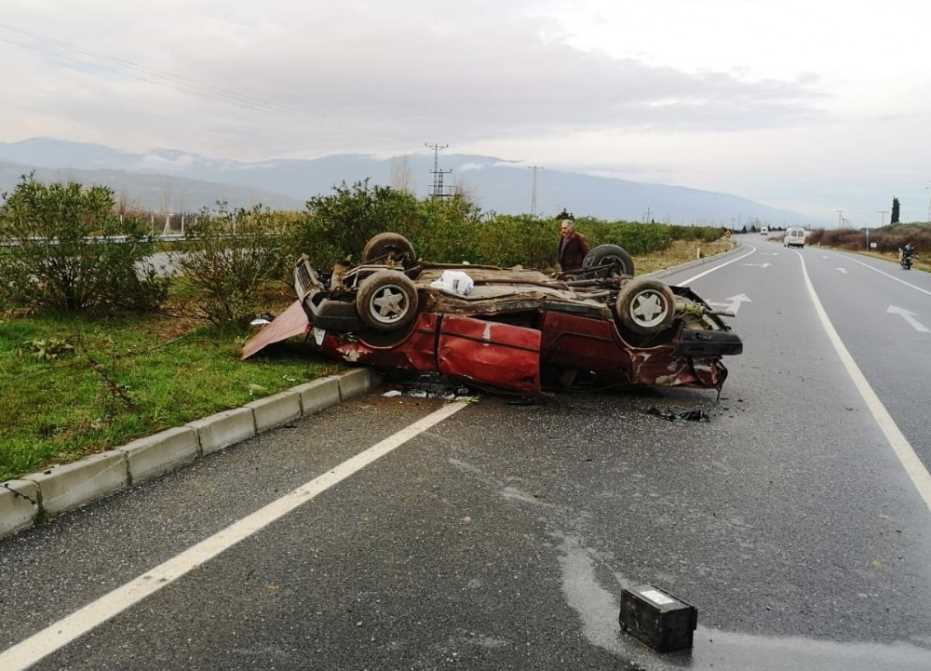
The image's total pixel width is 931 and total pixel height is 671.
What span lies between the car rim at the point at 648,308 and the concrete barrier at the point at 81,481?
4148mm

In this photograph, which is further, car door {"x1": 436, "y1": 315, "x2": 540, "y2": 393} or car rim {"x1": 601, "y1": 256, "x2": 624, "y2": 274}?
car rim {"x1": 601, "y1": 256, "x2": 624, "y2": 274}

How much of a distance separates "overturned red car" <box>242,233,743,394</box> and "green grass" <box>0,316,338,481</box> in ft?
1.86

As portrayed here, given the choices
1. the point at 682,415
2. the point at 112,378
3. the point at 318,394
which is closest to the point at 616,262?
the point at 682,415

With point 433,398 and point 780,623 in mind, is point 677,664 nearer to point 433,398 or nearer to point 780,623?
point 780,623

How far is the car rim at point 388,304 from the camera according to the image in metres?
6.27

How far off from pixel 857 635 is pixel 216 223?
7566 millimetres

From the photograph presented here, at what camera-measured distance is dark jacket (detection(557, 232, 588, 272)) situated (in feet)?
39.9

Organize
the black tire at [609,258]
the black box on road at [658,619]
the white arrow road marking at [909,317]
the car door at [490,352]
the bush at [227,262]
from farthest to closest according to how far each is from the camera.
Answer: the white arrow road marking at [909,317]
the black tire at [609,258]
the bush at [227,262]
the car door at [490,352]
the black box on road at [658,619]

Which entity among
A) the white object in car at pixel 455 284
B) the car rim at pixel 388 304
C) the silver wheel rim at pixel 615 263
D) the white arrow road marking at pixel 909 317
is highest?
the silver wheel rim at pixel 615 263

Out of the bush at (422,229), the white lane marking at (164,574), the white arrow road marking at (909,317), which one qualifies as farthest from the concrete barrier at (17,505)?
the white arrow road marking at (909,317)

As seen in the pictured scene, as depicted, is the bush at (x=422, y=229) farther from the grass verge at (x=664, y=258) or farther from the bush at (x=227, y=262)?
the grass verge at (x=664, y=258)

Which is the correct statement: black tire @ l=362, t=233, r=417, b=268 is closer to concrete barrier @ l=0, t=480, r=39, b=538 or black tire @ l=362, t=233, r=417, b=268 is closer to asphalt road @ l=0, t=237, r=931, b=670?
asphalt road @ l=0, t=237, r=931, b=670

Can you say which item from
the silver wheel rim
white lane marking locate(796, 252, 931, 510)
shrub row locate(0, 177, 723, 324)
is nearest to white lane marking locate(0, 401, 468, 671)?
white lane marking locate(796, 252, 931, 510)

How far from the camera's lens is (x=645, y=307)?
21.3ft
